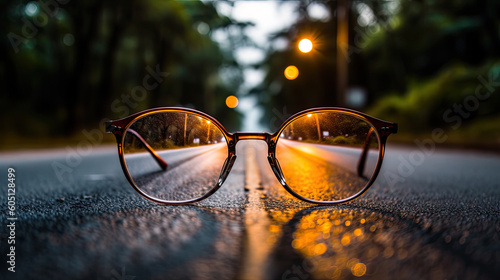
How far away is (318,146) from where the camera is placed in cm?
210

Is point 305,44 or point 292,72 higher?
point 292,72

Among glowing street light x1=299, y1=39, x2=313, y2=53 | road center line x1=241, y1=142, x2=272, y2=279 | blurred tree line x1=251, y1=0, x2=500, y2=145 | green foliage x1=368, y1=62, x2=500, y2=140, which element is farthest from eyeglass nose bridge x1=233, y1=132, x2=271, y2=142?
green foliage x1=368, y1=62, x2=500, y2=140

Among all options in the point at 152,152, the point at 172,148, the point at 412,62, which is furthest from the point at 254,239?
the point at 412,62

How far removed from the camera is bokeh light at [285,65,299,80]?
21.6m

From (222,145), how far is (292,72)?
67.1ft

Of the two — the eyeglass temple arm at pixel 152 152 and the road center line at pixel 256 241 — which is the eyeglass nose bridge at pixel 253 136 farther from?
→ the eyeglass temple arm at pixel 152 152

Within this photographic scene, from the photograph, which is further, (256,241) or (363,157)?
(363,157)

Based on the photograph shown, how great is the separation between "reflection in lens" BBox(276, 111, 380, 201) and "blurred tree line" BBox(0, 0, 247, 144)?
4.42 meters

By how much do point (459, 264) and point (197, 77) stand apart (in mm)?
32185

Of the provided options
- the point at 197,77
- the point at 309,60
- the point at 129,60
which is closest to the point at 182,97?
the point at 197,77

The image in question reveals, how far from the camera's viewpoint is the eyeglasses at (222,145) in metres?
Result: 1.91

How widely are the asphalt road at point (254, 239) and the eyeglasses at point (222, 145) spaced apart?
0.34 ft

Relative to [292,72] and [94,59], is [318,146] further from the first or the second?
[94,59]

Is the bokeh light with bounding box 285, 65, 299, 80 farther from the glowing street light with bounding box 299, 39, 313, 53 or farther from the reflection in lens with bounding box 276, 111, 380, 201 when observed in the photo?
the reflection in lens with bounding box 276, 111, 380, 201
